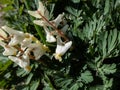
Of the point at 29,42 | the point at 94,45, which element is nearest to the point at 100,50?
the point at 94,45

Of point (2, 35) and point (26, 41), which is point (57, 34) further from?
point (2, 35)

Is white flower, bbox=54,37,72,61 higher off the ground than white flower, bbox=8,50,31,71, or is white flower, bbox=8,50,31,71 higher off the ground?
white flower, bbox=54,37,72,61

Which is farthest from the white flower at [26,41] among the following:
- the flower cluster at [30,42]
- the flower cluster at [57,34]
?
A: the flower cluster at [57,34]

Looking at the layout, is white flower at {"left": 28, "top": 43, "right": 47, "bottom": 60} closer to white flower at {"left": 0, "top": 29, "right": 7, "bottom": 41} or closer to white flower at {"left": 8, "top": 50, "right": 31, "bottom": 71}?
white flower at {"left": 8, "top": 50, "right": 31, "bottom": 71}

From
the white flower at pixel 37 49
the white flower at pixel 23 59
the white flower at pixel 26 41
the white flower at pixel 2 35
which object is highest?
the white flower at pixel 2 35

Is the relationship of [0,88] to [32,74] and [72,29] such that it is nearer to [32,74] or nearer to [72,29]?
[32,74]

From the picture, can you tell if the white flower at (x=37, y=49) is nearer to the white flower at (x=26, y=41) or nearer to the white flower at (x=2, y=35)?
the white flower at (x=26, y=41)

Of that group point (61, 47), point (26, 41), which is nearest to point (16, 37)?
point (26, 41)

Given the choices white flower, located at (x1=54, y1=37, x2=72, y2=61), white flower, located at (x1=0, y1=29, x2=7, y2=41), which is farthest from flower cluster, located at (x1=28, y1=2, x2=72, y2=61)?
white flower, located at (x1=0, y1=29, x2=7, y2=41)

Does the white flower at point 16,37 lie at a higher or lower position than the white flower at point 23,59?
higher
